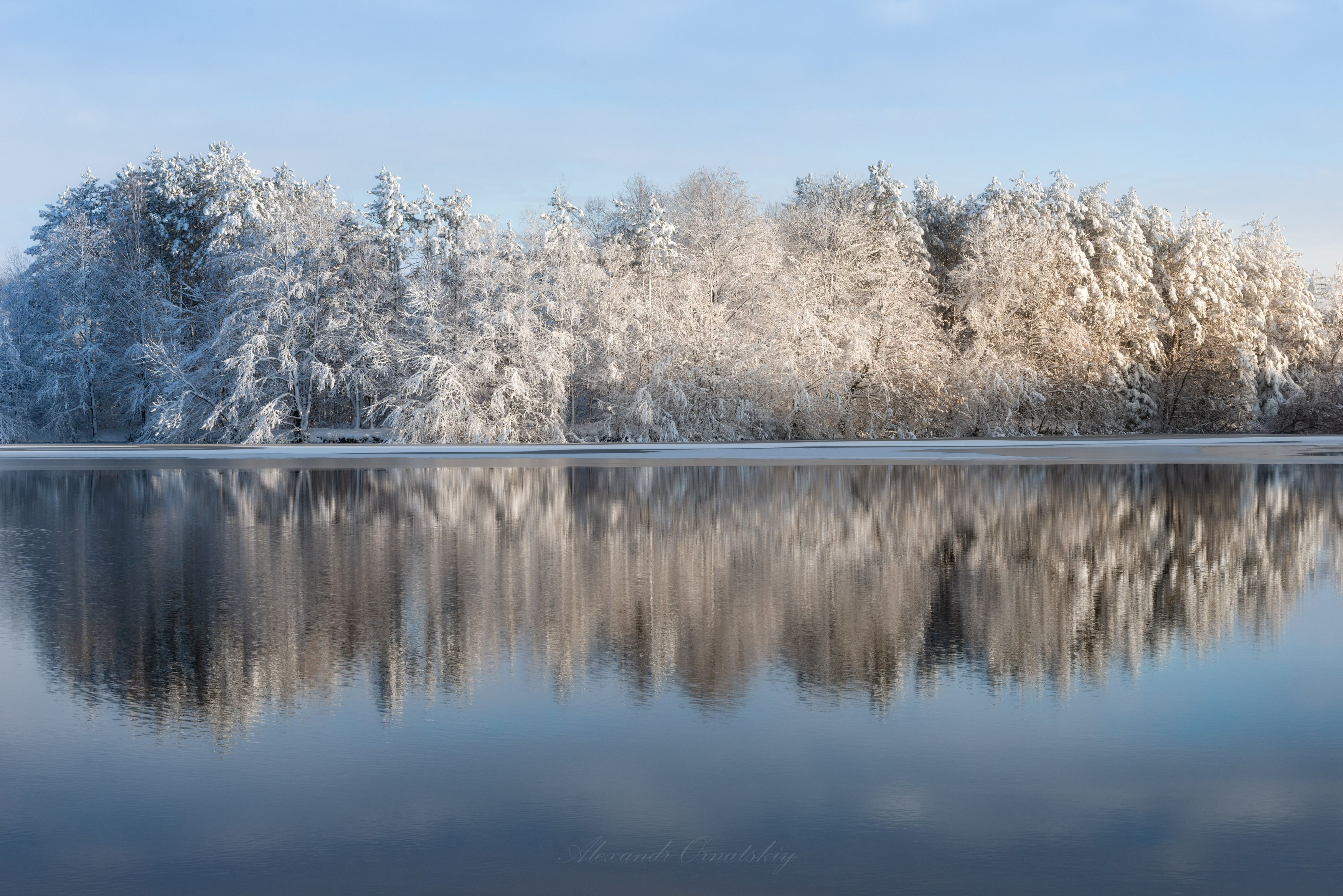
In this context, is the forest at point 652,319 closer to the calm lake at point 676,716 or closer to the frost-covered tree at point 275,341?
the frost-covered tree at point 275,341

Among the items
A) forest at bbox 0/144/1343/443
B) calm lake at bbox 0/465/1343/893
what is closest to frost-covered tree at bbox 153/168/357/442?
forest at bbox 0/144/1343/443

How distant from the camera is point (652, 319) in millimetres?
A: 49938

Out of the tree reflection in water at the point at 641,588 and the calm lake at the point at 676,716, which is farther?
the tree reflection in water at the point at 641,588

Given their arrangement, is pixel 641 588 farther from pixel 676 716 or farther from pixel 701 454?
pixel 701 454

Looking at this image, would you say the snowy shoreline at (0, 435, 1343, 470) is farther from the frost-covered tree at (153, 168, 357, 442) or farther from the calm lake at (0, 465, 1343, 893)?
the calm lake at (0, 465, 1343, 893)

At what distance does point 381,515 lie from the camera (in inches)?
727

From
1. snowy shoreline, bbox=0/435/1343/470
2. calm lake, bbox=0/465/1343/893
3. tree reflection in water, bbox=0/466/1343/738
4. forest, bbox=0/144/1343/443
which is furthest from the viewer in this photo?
forest, bbox=0/144/1343/443

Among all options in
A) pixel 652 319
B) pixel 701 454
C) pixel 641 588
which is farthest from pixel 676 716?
pixel 652 319

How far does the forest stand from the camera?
4991 centimetres

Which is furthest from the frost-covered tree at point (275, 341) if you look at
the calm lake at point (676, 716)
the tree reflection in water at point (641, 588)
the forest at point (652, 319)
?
the calm lake at point (676, 716)

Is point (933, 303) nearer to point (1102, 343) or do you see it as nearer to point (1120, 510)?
point (1102, 343)

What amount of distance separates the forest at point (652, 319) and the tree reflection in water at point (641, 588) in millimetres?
28074

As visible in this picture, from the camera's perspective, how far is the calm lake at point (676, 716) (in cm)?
479

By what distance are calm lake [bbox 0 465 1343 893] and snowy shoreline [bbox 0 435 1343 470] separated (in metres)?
20.1
